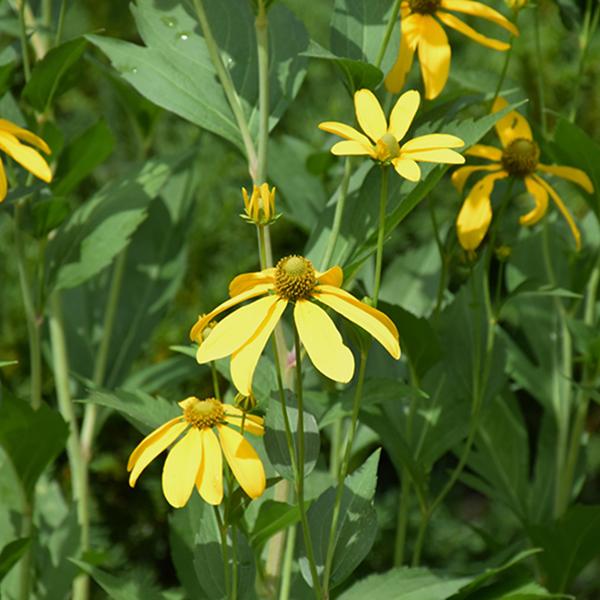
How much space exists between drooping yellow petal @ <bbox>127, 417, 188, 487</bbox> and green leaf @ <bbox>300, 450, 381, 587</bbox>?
12 cm

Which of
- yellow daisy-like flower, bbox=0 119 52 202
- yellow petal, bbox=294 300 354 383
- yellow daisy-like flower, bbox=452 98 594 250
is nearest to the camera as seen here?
yellow petal, bbox=294 300 354 383

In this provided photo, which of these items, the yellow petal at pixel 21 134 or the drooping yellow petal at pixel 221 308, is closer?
the drooping yellow petal at pixel 221 308

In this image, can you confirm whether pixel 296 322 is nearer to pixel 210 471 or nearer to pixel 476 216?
pixel 210 471

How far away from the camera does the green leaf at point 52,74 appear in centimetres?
85

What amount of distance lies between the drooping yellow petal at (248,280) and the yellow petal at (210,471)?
0.25 ft

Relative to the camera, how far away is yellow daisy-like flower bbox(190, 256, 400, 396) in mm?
569

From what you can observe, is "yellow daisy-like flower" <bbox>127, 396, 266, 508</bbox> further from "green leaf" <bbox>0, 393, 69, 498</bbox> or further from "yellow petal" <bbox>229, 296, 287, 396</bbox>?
"green leaf" <bbox>0, 393, 69, 498</bbox>

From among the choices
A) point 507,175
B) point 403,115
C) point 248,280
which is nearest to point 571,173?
point 507,175

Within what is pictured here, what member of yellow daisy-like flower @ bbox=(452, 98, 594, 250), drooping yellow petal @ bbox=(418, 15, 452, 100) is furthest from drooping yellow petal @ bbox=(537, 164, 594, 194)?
drooping yellow petal @ bbox=(418, 15, 452, 100)

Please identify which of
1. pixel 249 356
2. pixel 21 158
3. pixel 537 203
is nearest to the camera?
pixel 249 356

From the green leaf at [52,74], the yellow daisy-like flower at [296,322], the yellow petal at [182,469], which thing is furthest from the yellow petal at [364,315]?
the green leaf at [52,74]

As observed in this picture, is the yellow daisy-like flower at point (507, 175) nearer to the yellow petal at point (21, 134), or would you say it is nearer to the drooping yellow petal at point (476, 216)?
the drooping yellow petal at point (476, 216)

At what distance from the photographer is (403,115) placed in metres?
0.67

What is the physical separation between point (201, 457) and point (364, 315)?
0.12 m
